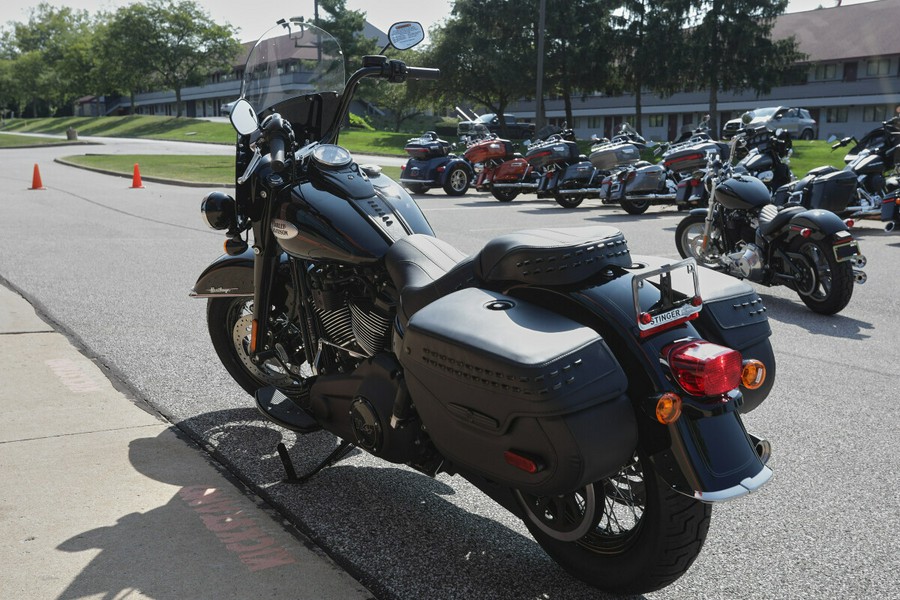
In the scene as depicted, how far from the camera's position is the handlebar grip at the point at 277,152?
343cm

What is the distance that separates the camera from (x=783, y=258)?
24.0 feet

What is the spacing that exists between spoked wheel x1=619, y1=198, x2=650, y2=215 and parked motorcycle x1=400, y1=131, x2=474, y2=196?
4.81m

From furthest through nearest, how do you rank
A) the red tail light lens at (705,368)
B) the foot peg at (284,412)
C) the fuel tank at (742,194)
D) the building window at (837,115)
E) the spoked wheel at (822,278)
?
the building window at (837,115) < the fuel tank at (742,194) < the spoked wheel at (822,278) < the foot peg at (284,412) < the red tail light lens at (705,368)

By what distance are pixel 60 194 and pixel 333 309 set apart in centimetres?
1590

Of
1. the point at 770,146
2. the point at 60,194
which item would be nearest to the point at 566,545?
the point at 770,146

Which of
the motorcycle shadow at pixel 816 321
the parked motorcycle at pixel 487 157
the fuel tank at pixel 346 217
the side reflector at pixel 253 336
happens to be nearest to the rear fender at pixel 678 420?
the fuel tank at pixel 346 217

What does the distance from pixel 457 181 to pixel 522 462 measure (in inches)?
651

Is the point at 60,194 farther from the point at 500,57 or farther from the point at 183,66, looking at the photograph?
the point at 183,66

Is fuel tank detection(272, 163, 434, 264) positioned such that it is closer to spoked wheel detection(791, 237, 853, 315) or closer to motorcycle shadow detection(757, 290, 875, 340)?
motorcycle shadow detection(757, 290, 875, 340)

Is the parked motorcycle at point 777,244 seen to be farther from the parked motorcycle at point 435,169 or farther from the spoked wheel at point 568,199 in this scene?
the parked motorcycle at point 435,169

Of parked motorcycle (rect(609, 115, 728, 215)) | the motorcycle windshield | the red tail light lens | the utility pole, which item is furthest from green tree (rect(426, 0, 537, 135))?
the red tail light lens

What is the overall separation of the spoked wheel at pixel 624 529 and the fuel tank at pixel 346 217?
1116 mm

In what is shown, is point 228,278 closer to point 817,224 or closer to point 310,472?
point 310,472

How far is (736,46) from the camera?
138 ft
